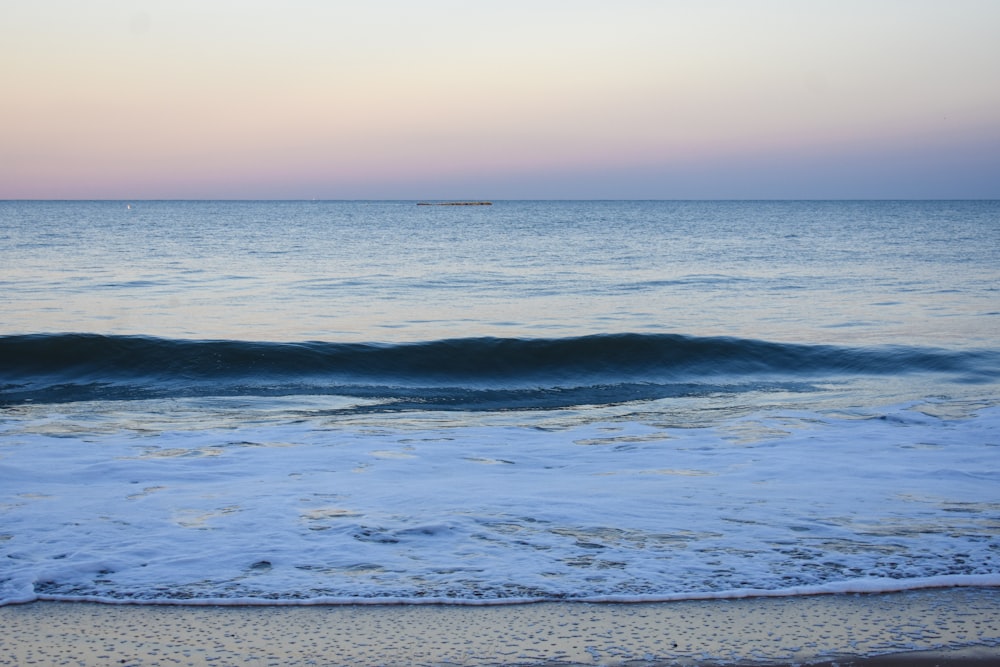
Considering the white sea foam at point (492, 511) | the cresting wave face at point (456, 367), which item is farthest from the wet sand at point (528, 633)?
the cresting wave face at point (456, 367)

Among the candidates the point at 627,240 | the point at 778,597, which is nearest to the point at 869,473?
the point at 778,597

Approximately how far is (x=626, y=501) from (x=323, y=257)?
3019 centimetres

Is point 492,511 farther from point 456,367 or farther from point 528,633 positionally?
point 456,367

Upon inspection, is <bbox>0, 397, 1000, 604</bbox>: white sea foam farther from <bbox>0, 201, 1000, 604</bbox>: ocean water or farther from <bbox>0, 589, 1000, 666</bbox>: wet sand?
<bbox>0, 589, 1000, 666</bbox>: wet sand

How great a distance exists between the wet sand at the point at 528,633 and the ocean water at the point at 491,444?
16 cm

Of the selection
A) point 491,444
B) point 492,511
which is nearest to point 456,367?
point 491,444

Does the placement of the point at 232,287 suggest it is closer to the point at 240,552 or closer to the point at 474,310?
the point at 474,310

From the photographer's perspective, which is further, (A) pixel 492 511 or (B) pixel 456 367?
(B) pixel 456 367

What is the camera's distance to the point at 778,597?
4.11 metres

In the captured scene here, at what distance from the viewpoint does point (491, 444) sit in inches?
311

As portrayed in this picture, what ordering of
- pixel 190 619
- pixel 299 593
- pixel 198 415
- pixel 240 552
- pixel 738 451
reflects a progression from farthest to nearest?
pixel 198 415, pixel 738 451, pixel 240 552, pixel 299 593, pixel 190 619

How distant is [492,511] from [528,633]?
73.9 inches

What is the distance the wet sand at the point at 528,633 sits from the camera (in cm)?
348

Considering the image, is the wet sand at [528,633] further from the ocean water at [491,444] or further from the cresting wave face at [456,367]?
the cresting wave face at [456,367]
